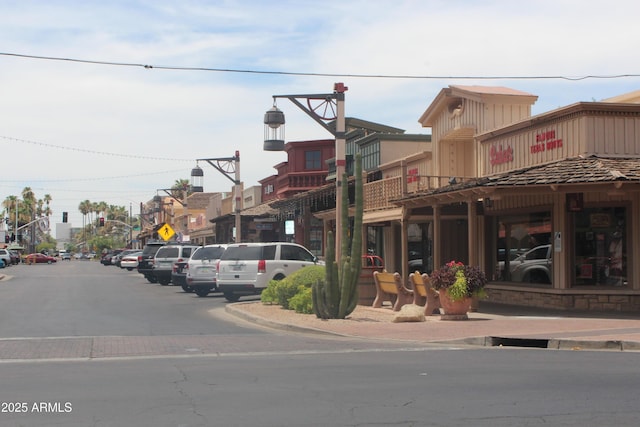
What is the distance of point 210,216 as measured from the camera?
76.5 meters

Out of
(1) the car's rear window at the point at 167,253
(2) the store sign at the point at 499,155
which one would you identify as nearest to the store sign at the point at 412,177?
(2) the store sign at the point at 499,155

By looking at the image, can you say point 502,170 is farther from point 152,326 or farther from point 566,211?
point 152,326

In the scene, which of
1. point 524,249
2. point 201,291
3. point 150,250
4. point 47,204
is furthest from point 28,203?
point 524,249

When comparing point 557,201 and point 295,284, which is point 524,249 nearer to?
point 557,201

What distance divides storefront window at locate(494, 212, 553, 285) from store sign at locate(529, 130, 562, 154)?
164cm

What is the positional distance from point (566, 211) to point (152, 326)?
400 inches

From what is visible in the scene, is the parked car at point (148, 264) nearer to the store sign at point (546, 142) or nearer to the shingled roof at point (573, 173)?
the shingled roof at point (573, 173)

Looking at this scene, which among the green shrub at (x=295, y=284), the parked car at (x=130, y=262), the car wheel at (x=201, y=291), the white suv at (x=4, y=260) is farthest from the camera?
the white suv at (x=4, y=260)

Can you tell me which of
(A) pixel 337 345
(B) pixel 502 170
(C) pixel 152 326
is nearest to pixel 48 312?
(C) pixel 152 326

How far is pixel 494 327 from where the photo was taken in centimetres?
1641

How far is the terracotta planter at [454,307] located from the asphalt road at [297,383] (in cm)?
367

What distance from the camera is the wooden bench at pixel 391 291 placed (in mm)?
20375

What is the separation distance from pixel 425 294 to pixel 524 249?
359 centimetres

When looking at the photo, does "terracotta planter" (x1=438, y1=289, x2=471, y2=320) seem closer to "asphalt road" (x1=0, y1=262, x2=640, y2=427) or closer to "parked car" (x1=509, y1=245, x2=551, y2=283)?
"parked car" (x1=509, y1=245, x2=551, y2=283)
